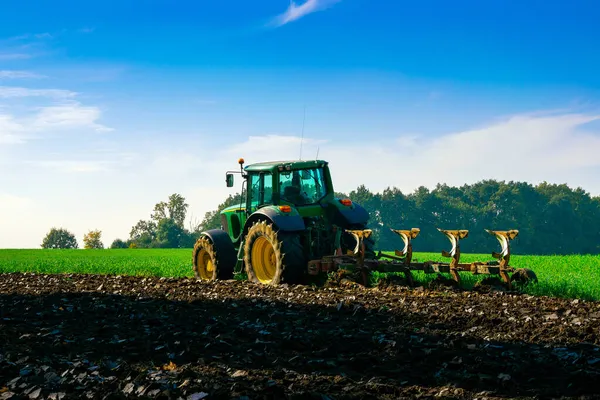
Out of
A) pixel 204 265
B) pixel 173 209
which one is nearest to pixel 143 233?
pixel 173 209

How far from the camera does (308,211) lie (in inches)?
562

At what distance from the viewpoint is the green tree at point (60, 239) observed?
88562 mm

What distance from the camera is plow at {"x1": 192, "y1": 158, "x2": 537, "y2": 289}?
1264 cm

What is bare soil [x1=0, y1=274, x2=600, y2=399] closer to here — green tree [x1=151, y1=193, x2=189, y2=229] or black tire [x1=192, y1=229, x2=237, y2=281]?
black tire [x1=192, y1=229, x2=237, y2=281]

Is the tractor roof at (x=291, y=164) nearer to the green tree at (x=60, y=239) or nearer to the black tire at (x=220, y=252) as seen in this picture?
the black tire at (x=220, y=252)

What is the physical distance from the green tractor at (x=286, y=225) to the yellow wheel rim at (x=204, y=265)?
838 mm

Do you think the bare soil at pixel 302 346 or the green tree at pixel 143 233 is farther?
the green tree at pixel 143 233

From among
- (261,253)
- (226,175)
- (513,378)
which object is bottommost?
(513,378)

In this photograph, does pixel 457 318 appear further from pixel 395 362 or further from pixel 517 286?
pixel 517 286

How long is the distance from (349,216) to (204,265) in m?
4.03

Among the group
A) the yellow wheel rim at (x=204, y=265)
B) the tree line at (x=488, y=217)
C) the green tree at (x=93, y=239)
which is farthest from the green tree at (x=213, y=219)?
the yellow wheel rim at (x=204, y=265)

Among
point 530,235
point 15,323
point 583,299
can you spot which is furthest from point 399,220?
point 15,323

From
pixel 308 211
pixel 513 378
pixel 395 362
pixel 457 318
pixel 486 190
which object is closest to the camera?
pixel 513 378

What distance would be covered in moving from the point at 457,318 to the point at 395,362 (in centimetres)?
259
